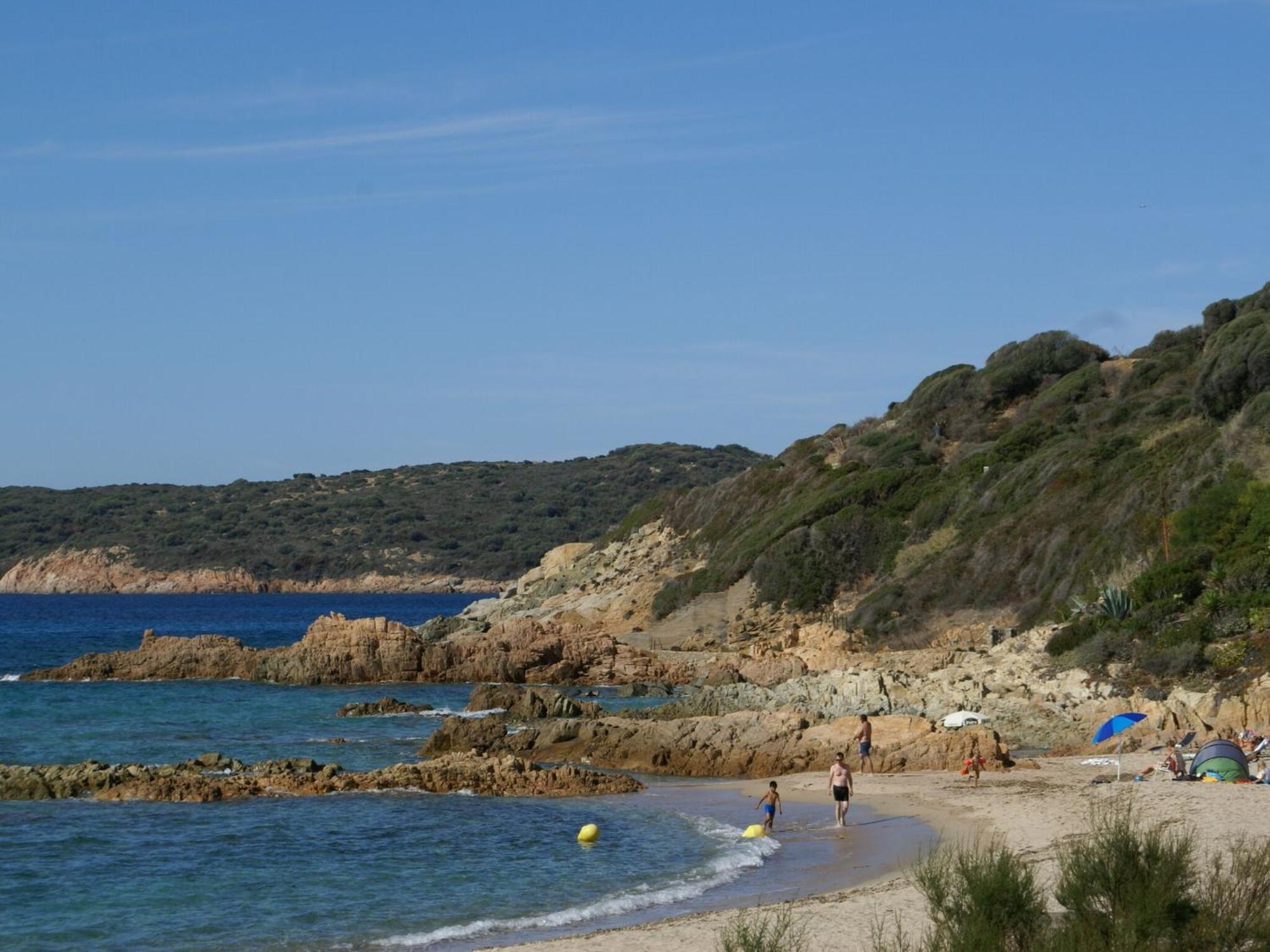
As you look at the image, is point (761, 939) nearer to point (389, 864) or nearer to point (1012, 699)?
point (389, 864)

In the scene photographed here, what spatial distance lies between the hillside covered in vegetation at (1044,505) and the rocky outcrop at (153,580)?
276 feet

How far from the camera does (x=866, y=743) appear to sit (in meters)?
24.8

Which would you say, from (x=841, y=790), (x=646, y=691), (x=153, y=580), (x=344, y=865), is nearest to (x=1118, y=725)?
(x=841, y=790)

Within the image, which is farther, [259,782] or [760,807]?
[259,782]

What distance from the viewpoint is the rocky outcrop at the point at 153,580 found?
152 meters

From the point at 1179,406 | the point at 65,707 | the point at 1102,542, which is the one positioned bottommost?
the point at 65,707

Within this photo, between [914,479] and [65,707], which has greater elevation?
[914,479]

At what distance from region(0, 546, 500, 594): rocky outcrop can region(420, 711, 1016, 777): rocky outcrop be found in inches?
4786

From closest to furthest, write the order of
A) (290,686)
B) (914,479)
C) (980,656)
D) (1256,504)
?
(1256,504), (980,656), (290,686), (914,479)

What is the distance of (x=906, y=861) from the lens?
17.2 meters

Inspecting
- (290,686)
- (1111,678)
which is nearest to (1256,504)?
(1111,678)

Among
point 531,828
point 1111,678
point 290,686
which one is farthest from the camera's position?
point 290,686

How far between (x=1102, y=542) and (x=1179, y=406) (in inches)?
490

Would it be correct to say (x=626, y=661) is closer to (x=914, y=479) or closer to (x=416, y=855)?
(x=914, y=479)
